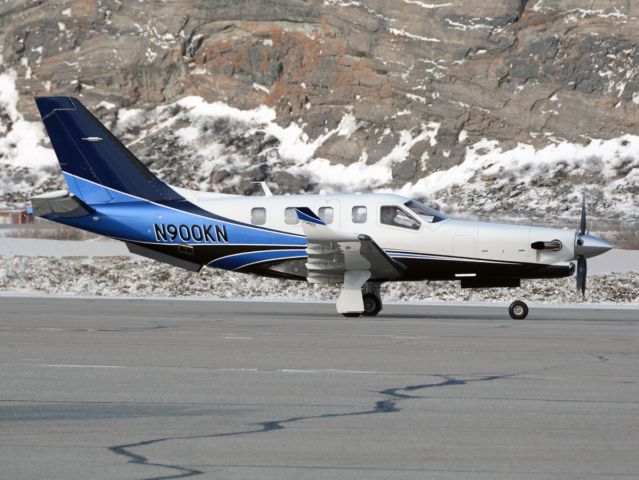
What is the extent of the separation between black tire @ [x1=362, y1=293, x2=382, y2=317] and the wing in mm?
345

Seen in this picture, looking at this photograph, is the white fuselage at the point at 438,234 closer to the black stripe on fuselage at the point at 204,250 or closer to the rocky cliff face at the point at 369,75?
the black stripe on fuselage at the point at 204,250

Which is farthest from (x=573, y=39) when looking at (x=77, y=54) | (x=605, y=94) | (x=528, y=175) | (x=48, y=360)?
(x=48, y=360)

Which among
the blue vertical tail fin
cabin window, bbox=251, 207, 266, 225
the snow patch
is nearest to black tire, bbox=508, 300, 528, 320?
cabin window, bbox=251, 207, 266, 225

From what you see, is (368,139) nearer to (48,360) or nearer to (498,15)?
(498,15)

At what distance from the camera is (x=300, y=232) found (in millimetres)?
23938

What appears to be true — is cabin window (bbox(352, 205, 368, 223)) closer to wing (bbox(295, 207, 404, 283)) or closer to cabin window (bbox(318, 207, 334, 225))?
cabin window (bbox(318, 207, 334, 225))

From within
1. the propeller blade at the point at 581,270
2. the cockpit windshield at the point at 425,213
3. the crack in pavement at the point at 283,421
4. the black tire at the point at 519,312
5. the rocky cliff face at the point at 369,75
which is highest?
the rocky cliff face at the point at 369,75

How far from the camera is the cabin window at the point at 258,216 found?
24125mm

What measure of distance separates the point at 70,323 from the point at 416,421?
36.6ft

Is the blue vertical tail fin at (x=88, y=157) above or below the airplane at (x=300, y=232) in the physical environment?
above

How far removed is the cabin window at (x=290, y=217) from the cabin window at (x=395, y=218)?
5.24 feet

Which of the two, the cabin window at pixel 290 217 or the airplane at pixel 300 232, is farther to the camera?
the cabin window at pixel 290 217

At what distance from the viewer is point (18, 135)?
307ft

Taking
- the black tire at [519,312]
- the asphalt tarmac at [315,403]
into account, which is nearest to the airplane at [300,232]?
the black tire at [519,312]
